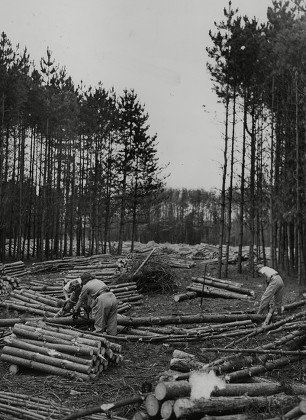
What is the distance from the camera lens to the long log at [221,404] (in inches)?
205

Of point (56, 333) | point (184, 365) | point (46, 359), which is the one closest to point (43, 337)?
point (56, 333)

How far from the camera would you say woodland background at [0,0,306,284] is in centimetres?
2212

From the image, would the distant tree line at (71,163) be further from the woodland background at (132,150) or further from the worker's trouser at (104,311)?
the worker's trouser at (104,311)

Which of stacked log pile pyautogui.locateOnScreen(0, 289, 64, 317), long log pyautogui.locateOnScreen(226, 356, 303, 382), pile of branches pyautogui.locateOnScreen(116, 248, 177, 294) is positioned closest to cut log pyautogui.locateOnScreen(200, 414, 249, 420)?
long log pyautogui.locateOnScreen(226, 356, 303, 382)

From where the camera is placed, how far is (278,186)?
23109mm

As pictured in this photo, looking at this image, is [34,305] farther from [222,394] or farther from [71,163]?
[71,163]

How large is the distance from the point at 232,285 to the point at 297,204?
469 centimetres

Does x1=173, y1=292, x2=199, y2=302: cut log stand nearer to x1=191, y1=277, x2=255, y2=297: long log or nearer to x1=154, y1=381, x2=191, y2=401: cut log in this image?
x1=191, y1=277, x2=255, y2=297: long log

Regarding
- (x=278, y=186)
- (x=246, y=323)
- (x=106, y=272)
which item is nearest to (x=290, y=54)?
(x=278, y=186)

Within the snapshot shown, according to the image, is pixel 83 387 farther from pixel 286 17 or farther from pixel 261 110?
pixel 286 17

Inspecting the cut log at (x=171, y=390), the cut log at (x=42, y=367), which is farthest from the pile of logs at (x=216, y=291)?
the cut log at (x=171, y=390)

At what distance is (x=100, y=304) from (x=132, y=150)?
2410 cm

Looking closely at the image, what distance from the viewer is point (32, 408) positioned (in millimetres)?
6641

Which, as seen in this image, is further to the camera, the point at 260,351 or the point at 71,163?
the point at 71,163
